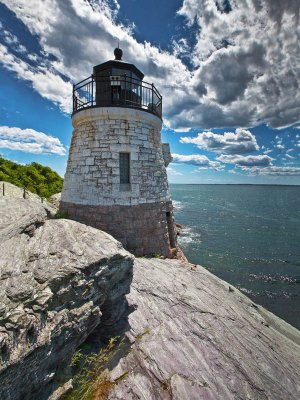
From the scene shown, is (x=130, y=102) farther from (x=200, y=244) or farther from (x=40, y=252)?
(x=200, y=244)

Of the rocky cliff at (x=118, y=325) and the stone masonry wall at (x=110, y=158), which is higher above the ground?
the stone masonry wall at (x=110, y=158)

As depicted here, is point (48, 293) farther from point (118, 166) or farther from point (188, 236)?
point (188, 236)

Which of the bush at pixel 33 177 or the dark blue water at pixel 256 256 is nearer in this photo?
the dark blue water at pixel 256 256

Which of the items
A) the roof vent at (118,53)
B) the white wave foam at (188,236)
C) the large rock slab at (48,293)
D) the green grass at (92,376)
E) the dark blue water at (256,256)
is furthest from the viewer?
the white wave foam at (188,236)

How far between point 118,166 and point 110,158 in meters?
0.46

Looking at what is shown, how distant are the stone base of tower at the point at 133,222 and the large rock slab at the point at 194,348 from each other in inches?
33.4

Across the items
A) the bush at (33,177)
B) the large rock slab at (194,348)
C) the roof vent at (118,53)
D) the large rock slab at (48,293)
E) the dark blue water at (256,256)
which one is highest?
the roof vent at (118,53)

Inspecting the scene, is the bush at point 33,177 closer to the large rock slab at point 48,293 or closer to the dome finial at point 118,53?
the dome finial at point 118,53

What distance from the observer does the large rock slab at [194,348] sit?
5.20 m

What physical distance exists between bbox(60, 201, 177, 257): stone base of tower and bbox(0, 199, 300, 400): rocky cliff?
3.03 feet

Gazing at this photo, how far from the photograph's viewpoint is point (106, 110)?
921cm

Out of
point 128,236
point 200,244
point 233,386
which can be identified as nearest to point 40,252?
point 128,236

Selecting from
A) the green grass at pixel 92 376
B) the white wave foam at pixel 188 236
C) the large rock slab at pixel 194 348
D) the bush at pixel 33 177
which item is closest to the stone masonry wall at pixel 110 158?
the large rock slab at pixel 194 348

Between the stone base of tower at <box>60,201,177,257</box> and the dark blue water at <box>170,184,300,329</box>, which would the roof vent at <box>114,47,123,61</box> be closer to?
the stone base of tower at <box>60,201,177,257</box>
